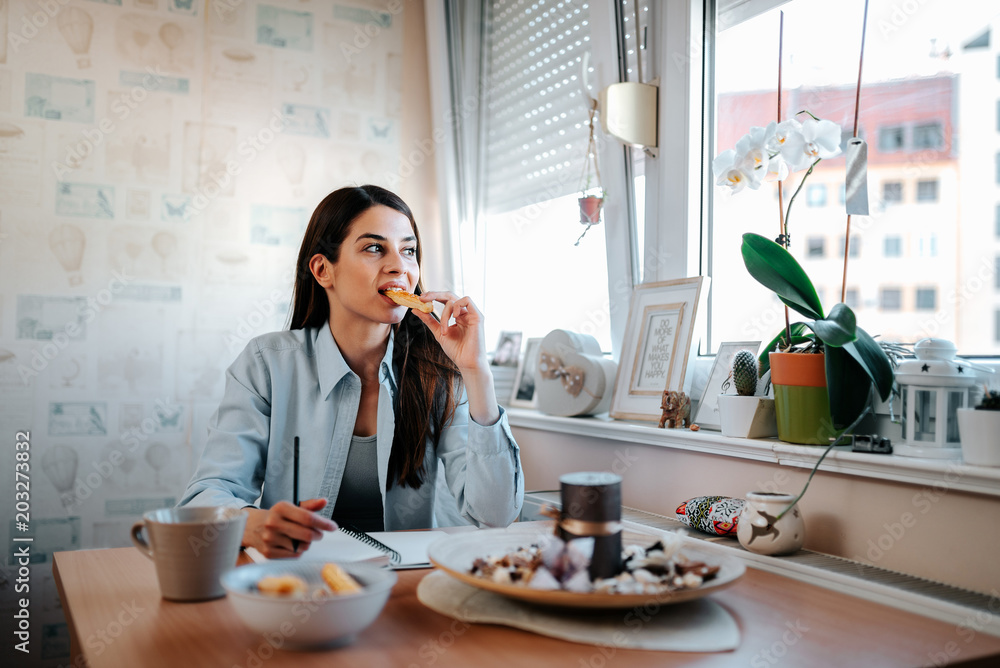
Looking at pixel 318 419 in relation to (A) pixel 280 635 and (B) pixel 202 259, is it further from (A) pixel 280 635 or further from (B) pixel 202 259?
(B) pixel 202 259

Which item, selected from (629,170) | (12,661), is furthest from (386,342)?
(12,661)

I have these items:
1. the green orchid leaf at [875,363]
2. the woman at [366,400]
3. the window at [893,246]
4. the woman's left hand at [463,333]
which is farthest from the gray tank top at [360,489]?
the window at [893,246]

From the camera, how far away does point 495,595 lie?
2.84 ft

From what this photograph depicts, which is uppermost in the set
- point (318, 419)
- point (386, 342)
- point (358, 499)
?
point (386, 342)

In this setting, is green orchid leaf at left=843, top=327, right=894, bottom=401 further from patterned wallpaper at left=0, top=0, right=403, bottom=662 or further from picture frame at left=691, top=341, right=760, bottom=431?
patterned wallpaper at left=0, top=0, right=403, bottom=662

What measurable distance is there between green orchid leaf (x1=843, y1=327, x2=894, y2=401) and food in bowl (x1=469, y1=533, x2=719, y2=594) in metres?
A: 0.45

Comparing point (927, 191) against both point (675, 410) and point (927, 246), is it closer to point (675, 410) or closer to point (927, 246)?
point (927, 246)

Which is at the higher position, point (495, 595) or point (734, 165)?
point (734, 165)

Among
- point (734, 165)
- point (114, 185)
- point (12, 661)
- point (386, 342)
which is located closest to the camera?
point (734, 165)

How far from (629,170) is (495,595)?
132 centimetres

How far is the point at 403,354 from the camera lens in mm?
1729

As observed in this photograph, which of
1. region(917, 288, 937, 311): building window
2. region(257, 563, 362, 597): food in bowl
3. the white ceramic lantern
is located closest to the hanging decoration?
region(917, 288, 937, 311): building window

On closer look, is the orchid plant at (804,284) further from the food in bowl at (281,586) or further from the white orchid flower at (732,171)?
the food in bowl at (281,586)

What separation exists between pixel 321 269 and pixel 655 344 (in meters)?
0.79
